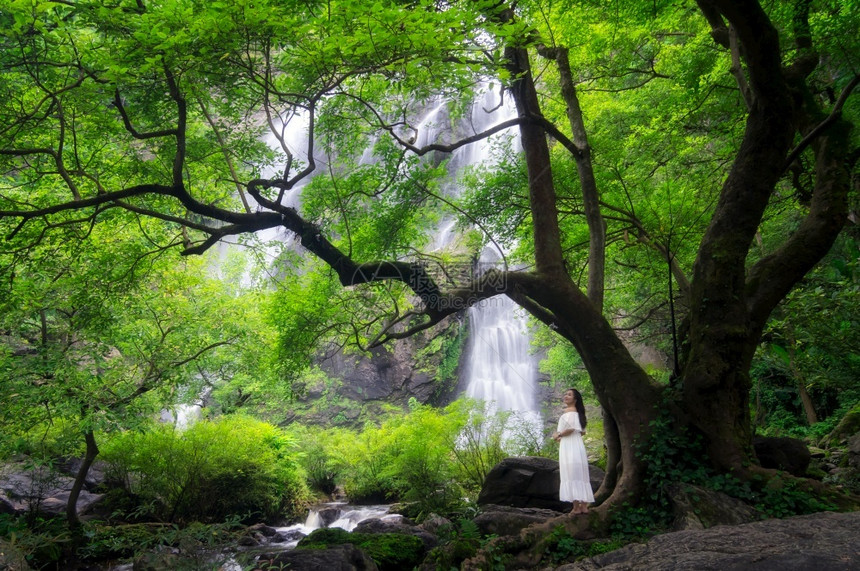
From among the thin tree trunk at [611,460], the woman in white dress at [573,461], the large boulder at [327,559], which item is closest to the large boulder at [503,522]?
the woman in white dress at [573,461]

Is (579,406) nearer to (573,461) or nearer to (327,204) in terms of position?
(573,461)

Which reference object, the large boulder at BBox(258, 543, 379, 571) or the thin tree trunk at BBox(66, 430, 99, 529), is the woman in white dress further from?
the thin tree trunk at BBox(66, 430, 99, 529)

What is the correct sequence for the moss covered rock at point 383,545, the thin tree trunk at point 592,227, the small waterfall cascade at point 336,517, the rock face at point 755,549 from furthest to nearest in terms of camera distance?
the small waterfall cascade at point 336,517, the thin tree trunk at point 592,227, the moss covered rock at point 383,545, the rock face at point 755,549

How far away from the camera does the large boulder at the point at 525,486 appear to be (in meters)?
8.70

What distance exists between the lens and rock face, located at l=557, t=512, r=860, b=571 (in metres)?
3.27

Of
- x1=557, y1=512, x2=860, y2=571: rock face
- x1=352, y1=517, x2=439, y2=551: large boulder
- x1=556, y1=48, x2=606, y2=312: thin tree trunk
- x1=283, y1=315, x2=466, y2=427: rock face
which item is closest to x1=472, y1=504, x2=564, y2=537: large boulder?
x1=557, y1=512, x2=860, y2=571: rock face

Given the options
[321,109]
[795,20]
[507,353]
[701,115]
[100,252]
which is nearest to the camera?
[795,20]

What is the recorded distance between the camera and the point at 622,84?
10758 mm

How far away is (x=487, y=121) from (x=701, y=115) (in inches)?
739

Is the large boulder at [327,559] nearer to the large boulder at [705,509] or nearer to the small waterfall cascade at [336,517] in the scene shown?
the large boulder at [705,509]

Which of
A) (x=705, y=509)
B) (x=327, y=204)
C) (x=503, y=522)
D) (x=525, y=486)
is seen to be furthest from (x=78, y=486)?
Answer: (x=705, y=509)

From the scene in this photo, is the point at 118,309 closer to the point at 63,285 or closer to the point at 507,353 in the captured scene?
the point at 63,285

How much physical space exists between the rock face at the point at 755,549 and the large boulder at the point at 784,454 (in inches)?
83.9

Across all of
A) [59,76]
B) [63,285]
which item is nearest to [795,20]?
[59,76]
